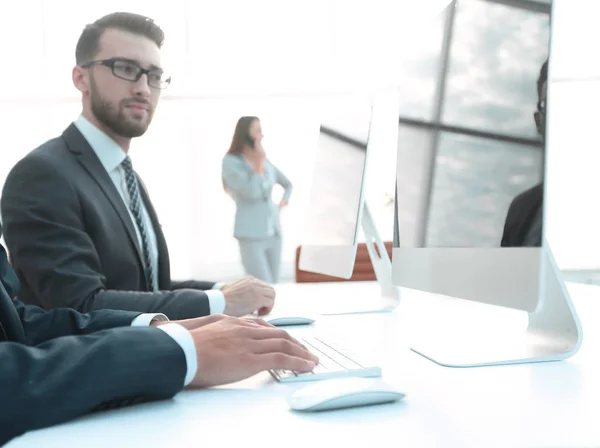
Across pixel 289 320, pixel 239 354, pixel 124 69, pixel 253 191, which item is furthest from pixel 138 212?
pixel 253 191

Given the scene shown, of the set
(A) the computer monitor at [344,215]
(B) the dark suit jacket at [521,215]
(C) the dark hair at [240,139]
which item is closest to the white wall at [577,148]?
(C) the dark hair at [240,139]

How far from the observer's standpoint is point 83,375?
0.57 meters

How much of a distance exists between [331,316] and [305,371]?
60cm

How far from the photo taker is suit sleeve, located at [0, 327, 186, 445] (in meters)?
0.55

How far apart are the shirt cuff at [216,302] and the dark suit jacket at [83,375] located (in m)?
0.66

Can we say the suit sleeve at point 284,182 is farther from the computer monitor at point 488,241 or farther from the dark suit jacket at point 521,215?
the dark suit jacket at point 521,215

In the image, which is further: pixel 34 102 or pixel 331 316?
pixel 34 102

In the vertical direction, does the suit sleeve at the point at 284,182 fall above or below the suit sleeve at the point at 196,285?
above

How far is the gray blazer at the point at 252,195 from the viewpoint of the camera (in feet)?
13.7

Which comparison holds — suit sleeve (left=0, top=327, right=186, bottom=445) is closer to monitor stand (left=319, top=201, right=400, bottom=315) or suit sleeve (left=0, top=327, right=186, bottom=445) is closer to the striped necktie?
monitor stand (left=319, top=201, right=400, bottom=315)

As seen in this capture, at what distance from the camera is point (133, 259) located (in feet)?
5.11

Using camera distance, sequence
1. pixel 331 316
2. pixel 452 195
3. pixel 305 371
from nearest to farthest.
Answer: pixel 305 371 < pixel 452 195 < pixel 331 316

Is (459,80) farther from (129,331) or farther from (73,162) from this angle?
(73,162)

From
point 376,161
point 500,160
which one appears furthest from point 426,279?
point 376,161
